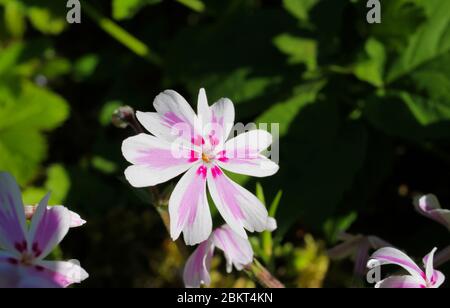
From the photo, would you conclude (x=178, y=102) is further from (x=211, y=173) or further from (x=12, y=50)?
(x=12, y=50)

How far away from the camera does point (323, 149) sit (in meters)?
1.77

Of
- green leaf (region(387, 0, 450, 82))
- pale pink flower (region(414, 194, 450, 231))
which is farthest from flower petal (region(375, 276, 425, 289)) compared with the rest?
green leaf (region(387, 0, 450, 82))

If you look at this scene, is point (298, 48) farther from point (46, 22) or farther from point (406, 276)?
point (46, 22)

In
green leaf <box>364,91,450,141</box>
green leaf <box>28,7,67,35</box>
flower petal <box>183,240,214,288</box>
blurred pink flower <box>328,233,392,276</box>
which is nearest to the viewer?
flower petal <box>183,240,214,288</box>

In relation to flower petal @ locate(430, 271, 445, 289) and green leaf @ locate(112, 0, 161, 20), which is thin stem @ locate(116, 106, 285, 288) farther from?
green leaf @ locate(112, 0, 161, 20)

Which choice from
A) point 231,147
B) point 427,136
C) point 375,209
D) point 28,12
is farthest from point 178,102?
point 28,12

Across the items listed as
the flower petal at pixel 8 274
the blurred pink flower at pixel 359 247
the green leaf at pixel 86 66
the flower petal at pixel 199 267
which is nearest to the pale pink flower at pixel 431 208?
the blurred pink flower at pixel 359 247

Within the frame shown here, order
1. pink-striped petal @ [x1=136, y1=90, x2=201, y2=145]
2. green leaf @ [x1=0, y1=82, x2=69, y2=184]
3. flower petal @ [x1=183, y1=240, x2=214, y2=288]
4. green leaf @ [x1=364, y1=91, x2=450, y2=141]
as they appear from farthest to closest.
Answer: green leaf @ [x1=0, y1=82, x2=69, y2=184] < green leaf @ [x1=364, y1=91, x2=450, y2=141] < flower petal @ [x1=183, y1=240, x2=214, y2=288] < pink-striped petal @ [x1=136, y1=90, x2=201, y2=145]

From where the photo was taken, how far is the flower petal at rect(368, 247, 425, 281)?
3.92 feet

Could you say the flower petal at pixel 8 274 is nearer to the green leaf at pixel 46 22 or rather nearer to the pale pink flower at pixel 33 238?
the pale pink flower at pixel 33 238

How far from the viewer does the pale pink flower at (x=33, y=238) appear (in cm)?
110

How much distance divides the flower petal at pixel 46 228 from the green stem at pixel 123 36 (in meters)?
1.13

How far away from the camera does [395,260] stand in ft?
3.95
